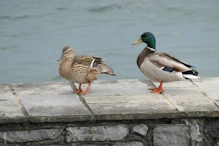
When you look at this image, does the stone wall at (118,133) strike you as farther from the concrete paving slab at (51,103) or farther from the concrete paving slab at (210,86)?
the concrete paving slab at (210,86)

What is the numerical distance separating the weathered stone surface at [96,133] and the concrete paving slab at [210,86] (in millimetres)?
964

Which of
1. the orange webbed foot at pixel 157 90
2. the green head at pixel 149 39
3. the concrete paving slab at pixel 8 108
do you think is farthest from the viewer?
the green head at pixel 149 39

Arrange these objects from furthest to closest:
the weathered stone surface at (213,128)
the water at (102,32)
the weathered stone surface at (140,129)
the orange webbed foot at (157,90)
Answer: the water at (102,32) → the orange webbed foot at (157,90) → the weathered stone surface at (213,128) → the weathered stone surface at (140,129)

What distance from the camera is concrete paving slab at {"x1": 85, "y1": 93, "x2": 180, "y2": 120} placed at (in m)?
6.69

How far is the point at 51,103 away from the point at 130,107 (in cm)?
65

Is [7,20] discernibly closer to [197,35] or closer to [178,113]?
[197,35]

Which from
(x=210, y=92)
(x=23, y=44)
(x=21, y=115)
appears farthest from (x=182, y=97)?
(x=23, y=44)

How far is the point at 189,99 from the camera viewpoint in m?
7.19

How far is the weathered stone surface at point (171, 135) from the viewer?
6832mm

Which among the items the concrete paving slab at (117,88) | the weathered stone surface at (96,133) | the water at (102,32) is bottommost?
the water at (102,32)

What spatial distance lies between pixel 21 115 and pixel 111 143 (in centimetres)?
76

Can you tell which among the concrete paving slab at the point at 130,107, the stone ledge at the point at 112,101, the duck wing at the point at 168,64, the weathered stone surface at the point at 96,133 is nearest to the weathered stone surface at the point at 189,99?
the stone ledge at the point at 112,101

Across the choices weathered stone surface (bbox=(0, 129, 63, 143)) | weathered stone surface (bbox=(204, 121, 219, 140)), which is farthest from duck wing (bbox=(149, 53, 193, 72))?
weathered stone surface (bbox=(0, 129, 63, 143))

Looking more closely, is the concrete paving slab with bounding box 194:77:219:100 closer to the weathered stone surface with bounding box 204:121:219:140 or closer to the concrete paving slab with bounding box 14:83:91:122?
the weathered stone surface with bounding box 204:121:219:140
